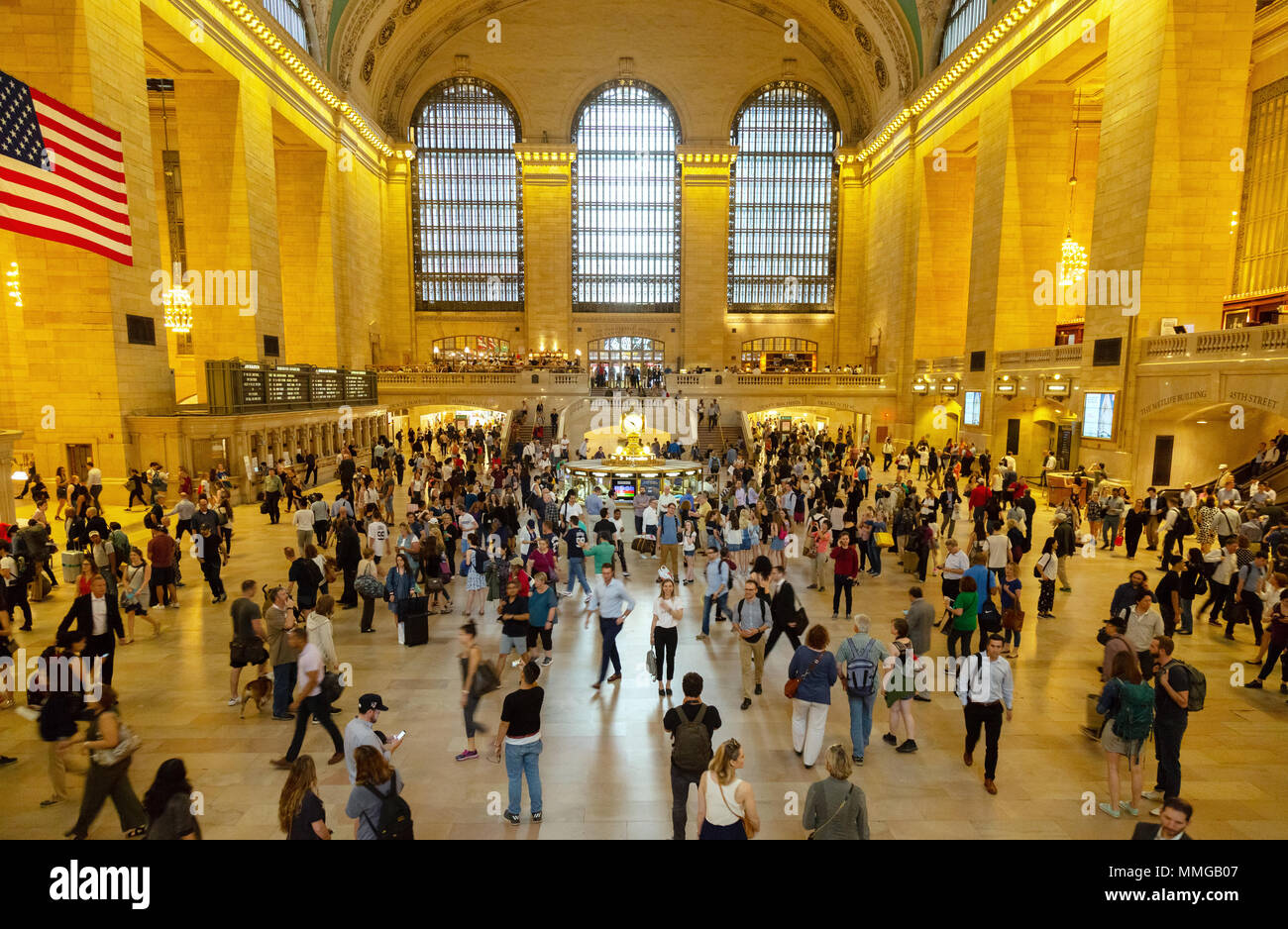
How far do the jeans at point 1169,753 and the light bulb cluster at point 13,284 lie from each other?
23.4m

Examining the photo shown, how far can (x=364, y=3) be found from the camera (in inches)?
1197

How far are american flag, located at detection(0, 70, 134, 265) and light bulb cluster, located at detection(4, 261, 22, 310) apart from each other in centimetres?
426

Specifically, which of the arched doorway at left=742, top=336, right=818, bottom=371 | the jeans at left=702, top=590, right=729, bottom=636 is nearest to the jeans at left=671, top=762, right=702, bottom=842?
the jeans at left=702, top=590, right=729, bottom=636

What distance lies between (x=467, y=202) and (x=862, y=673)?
135 ft

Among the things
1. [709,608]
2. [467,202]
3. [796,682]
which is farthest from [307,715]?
[467,202]

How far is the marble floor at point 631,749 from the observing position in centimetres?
524

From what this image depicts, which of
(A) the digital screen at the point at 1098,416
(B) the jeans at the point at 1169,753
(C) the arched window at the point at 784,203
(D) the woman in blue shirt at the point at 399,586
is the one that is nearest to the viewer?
(B) the jeans at the point at 1169,753

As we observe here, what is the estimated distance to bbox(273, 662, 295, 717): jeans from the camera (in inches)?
259

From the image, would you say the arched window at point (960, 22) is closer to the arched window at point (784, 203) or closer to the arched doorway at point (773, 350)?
the arched window at point (784, 203)

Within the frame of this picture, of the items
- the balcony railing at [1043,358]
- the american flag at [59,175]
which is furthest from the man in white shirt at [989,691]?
the balcony railing at [1043,358]
